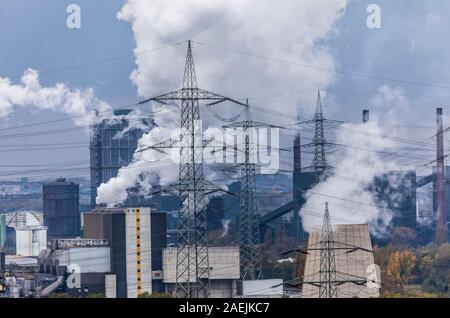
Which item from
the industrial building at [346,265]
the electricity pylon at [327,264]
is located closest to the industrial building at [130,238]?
the industrial building at [346,265]

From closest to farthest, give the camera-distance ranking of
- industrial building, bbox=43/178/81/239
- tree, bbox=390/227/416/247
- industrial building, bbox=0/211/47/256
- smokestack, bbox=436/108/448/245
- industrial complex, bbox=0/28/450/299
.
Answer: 1. industrial complex, bbox=0/28/450/299
2. smokestack, bbox=436/108/448/245
3. industrial building, bbox=43/178/81/239
4. industrial building, bbox=0/211/47/256
5. tree, bbox=390/227/416/247

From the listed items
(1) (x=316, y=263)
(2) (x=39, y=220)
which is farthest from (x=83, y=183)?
(1) (x=316, y=263)

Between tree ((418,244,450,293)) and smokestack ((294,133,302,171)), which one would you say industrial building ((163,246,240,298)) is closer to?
smokestack ((294,133,302,171))

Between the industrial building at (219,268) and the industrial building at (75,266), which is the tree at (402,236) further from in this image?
the industrial building at (75,266)

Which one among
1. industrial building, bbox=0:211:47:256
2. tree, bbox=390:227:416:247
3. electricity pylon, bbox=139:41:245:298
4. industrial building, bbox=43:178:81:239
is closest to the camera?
electricity pylon, bbox=139:41:245:298

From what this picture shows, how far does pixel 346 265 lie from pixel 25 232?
6914mm

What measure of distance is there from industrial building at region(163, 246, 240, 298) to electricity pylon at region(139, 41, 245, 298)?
168 mm

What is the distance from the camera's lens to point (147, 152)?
14.5m

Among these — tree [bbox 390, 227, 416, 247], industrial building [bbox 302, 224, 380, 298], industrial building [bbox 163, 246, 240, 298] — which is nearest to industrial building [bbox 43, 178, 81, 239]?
industrial building [bbox 163, 246, 240, 298]

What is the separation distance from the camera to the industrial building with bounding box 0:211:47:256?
14312mm

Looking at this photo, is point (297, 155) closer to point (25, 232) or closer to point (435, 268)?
point (435, 268)

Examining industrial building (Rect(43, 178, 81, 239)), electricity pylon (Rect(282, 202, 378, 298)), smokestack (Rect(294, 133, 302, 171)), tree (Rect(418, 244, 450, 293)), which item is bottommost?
tree (Rect(418, 244, 450, 293))
